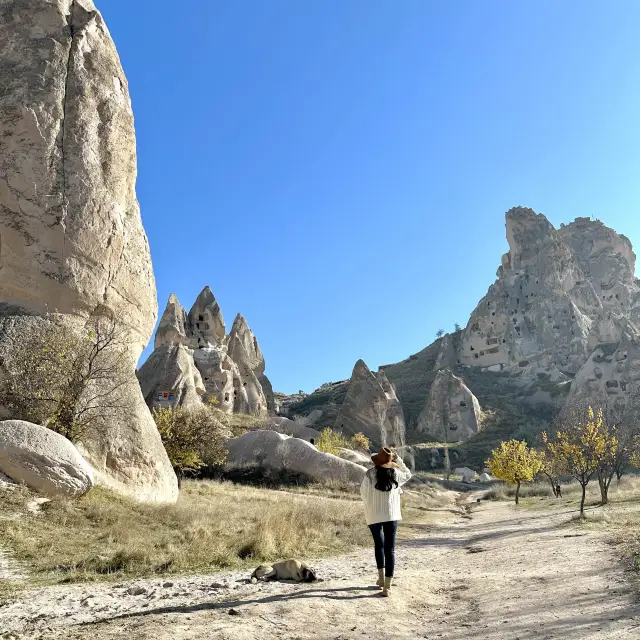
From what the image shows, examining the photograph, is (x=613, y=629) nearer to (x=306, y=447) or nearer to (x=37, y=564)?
(x=37, y=564)

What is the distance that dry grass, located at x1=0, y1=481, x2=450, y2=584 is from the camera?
6477 millimetres

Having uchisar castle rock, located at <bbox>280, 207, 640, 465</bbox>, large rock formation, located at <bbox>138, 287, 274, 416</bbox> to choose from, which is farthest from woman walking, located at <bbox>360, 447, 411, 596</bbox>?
uchisar castle rock, located at <bbox>280, 207, 640, 465</bbox>

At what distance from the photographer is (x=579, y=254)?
364 feet

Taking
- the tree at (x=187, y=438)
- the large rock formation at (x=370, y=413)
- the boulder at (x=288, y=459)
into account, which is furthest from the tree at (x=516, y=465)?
the large rock formation at (x=370, y=413)

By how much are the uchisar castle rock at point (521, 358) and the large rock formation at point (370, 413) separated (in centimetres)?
11

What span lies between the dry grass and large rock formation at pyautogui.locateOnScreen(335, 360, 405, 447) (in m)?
43.8

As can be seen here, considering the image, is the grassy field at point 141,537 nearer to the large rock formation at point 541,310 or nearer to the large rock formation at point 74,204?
the large rock formation at point 74,204

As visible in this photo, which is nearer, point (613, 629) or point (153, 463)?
point (613, 629)

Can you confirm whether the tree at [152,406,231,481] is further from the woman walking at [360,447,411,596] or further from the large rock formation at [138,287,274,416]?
the large rock formation at [138,287,274,416]

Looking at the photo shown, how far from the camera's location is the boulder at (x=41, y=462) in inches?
360

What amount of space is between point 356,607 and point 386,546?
791mm

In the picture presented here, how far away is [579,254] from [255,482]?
4134 inches

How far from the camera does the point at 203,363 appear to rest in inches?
1948

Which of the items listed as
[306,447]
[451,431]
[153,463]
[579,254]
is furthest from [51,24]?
[579,254]
